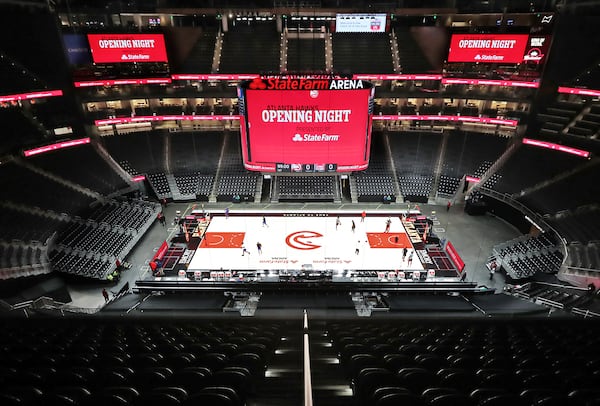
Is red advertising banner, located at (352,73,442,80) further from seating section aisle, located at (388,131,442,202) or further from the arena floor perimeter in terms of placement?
the arena floor perimeter

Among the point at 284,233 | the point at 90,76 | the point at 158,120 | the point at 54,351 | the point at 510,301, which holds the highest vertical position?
the point at 158,120

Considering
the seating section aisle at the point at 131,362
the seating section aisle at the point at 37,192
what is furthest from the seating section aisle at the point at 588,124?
the seating section aisle at the point at 37,192

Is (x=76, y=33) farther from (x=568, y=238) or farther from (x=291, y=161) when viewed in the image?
(x=568, y=238)

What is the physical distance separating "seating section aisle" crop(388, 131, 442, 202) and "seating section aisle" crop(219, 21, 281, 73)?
41.5 ft

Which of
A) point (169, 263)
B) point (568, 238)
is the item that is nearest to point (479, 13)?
point (568, 238)

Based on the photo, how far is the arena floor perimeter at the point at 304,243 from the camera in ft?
57.1

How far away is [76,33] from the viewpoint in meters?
23.5

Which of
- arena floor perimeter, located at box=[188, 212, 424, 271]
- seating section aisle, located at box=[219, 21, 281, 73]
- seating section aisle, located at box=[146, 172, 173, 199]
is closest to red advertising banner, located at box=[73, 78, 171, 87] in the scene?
seating section aisle, located at box=[219, 21, 281, 73]

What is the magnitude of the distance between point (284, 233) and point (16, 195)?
15.1 metres

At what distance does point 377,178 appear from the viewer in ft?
87.5

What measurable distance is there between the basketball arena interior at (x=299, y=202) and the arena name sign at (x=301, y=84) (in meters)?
0.11

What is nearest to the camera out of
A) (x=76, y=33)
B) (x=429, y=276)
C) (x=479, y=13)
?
(x=429, y=276)

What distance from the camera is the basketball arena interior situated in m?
4.93

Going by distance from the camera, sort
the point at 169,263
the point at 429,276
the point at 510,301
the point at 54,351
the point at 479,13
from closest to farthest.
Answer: the point at 54,351 < the point at 510,301 < the point at 429,276 < the point at 169,263 < the point at 479,13
